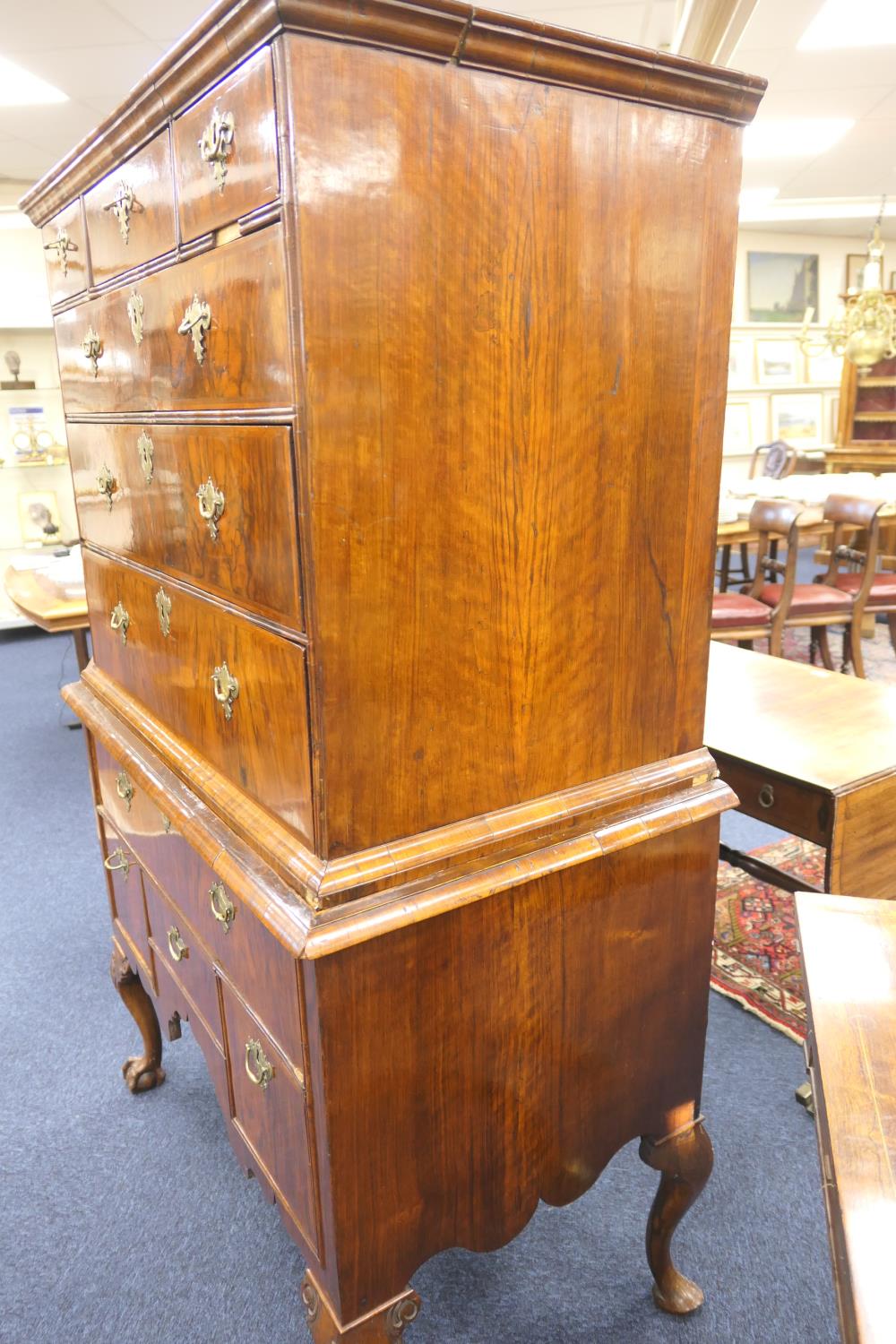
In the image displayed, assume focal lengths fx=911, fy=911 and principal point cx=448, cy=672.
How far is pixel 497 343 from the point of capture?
110cm

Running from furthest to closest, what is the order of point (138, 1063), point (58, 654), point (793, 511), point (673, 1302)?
point (58, 654) < point (793, 511) < point (138, 1063) < point (673, 1302)

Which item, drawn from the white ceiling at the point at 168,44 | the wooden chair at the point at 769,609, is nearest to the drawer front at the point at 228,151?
the white ceiling at the point at 168,44

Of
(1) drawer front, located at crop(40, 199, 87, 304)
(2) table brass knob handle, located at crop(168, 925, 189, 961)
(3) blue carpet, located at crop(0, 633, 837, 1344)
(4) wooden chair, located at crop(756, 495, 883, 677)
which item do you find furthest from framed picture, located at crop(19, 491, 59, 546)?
(2) table brass knob handle, located at crop(168, 925, 189, 961)

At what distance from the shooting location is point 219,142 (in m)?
1.02

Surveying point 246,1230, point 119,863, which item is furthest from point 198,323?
point 246,1230

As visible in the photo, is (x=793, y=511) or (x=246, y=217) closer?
(x=246, y=217)

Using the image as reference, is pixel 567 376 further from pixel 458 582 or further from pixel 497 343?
pixel 458 582

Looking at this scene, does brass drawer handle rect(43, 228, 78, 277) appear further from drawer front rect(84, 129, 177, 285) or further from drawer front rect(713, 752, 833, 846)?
drawer front rect(713, 752, 833, 846)

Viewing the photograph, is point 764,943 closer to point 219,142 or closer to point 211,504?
point 211,504

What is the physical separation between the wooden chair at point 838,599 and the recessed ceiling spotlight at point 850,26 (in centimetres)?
242

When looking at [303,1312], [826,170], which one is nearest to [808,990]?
[303,1312]

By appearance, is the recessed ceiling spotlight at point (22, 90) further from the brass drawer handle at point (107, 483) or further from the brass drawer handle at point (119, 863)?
the brass drawer handle at point (119, 863)

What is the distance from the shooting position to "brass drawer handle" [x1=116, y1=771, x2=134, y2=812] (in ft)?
6.09

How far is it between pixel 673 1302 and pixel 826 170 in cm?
877
